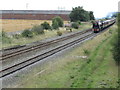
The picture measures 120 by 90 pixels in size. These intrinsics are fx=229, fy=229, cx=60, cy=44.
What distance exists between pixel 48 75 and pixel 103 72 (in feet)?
12.3

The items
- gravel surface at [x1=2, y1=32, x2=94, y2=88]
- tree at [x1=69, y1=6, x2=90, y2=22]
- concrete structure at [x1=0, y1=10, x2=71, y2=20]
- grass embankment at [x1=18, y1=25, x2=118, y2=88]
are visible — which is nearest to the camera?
grass embankment at [x1=18, y1=25, x2=118, y2=88]

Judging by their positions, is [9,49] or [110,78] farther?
[9,49]

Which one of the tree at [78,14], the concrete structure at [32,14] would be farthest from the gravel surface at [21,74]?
the concrete structure at [32,14]

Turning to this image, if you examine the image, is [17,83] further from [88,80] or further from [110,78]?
[110,78]

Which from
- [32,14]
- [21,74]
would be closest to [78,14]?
[32,14]

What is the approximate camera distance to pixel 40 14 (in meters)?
99.9

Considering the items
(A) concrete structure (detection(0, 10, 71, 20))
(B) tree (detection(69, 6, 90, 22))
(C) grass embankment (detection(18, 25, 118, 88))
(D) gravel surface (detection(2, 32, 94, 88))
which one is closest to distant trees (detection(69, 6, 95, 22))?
(B) tree (detection(69, 6, 90, 22))

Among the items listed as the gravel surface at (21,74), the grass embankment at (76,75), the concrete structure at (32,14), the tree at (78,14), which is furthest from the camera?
the concrete structure at (32,14)

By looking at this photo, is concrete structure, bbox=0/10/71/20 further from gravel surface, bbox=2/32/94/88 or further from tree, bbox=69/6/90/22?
gravel surface, bbox=2/32/94/88

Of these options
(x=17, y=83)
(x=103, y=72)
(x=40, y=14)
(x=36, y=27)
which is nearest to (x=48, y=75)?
(x=17, y=83)

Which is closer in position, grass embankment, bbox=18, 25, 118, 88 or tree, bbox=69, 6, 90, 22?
grass embankment, bbox=18, 25, 118, 88

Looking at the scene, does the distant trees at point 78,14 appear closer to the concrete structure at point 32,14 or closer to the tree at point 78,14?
the tree at point 78,14

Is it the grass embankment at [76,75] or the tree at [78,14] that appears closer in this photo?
the grass embankment at [76,75]

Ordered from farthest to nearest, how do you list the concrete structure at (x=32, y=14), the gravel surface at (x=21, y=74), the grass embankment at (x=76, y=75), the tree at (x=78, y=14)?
the concrete structure at (x=32, y=14), the tree at (x=78, y=14), the gravel surface at (x=21, y=74), the grass embankment at (x=76, y=75)
